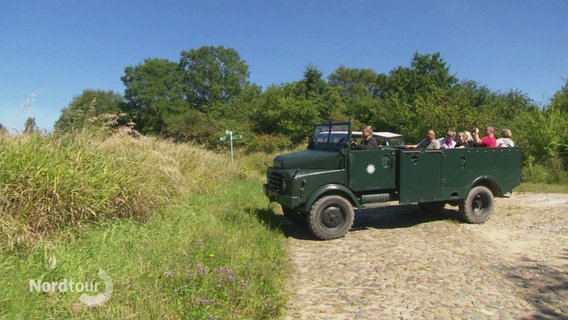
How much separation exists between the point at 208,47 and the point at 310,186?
54284 mm

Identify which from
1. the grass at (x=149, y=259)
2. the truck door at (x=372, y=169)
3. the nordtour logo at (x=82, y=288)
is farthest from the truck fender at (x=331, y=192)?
the nordtour logo at (x=82, y=288)

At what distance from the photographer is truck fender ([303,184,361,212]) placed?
7023mm

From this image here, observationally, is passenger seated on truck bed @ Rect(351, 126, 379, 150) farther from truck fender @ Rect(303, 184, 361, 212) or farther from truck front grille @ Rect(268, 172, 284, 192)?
truck front grille @ Rect(268, 172, 284, 192)

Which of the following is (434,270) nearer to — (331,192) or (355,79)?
(331,192)

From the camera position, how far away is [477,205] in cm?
850

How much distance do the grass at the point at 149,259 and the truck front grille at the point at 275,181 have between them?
0.70 meters

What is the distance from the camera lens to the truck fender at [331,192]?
7.02 metres

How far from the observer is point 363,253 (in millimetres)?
6352

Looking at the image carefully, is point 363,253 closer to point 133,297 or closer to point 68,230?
point 133,297

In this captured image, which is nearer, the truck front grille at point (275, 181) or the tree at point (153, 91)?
the truck front grille at point (275, 181)

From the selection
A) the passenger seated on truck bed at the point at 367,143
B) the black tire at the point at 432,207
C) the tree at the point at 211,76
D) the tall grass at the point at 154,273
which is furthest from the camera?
the tree at the point at 211,76

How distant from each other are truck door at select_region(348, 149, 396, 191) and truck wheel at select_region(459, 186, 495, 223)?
1784mm

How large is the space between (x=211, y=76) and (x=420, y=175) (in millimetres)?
51974

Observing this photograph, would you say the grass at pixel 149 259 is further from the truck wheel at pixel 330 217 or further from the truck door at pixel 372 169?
the truck door at pixel 372 169
